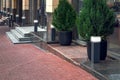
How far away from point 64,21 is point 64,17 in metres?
0.18

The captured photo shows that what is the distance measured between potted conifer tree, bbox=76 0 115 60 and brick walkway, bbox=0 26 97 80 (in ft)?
3.75

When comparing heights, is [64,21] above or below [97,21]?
below

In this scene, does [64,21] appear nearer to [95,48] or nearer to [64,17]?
[64,17]

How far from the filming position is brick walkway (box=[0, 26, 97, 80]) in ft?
34.4

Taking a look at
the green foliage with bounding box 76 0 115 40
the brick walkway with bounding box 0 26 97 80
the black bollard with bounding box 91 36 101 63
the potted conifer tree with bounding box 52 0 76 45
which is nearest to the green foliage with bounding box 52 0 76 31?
the potted conifer tree with bounding box 52 0 76 45

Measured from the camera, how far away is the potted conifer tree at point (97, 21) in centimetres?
1201

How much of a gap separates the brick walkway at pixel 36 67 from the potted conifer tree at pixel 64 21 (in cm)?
121

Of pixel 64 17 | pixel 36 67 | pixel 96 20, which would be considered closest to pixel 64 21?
pixel 64 17

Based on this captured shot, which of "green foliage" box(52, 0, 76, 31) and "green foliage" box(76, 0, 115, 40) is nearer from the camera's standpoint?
"green foliage" box(76, 0, 115, 40)

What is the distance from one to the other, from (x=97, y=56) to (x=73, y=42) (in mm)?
5625

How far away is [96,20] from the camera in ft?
39.5

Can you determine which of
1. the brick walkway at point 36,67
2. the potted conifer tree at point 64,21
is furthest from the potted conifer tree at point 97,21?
the potted conifer tree at point 64,21

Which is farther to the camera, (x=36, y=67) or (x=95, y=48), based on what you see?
(x=36, y=67)

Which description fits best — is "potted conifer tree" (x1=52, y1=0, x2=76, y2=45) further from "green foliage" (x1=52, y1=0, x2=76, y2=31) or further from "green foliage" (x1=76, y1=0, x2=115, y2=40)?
"green foliage" (x1=76, y1=0, x2=115, y2=40)
